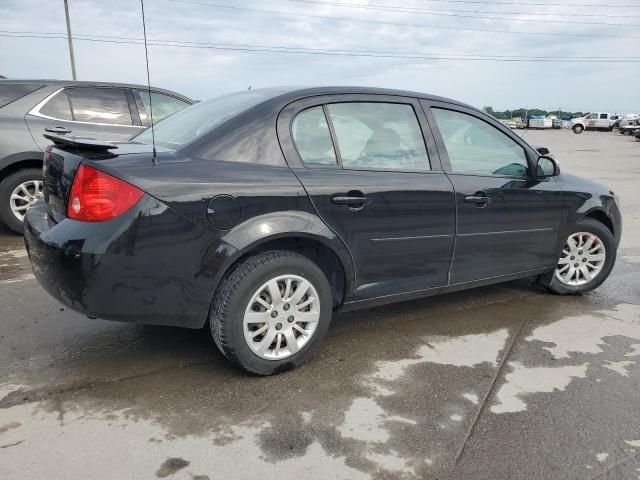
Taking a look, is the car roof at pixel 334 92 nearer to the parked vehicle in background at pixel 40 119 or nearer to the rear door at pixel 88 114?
the parked vehicle in background at pixel 40 119

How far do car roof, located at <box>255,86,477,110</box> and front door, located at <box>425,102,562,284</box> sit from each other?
0.33ft

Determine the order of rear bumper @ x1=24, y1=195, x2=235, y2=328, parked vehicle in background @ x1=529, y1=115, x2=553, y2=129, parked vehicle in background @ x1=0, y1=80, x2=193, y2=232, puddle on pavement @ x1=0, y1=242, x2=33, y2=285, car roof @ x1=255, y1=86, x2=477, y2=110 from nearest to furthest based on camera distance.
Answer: rear bumper @ x1=24, y1=195, x2=235, y2=328 < car roof @ x1=255, y1=86, x2=477, y2=110 < puddle on pavement @ x1=0, y1=242, x2=33, y2=285 < parked vehicle in background @ x1=0, y1=80, x2=193, y2=232 < parked vehicle in background @ x1=529, y1=115, x2=553, y2=129

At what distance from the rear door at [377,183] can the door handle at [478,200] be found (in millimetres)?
160

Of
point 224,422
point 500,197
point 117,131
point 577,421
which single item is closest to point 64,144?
point 224,422

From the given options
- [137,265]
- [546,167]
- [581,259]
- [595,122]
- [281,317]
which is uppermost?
[546,167]

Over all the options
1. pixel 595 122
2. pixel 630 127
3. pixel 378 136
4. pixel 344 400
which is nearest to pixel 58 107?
pixel 378 136

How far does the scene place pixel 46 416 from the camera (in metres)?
2.69

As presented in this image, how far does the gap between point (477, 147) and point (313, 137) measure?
1.33m

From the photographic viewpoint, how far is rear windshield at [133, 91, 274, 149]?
10.4 feet

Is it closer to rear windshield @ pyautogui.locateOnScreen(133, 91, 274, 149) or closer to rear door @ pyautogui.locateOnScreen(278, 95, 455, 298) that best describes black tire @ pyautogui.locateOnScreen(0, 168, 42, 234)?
rear windshield @ pyautogui.locateOnScreen(133, 91, 274, 149)

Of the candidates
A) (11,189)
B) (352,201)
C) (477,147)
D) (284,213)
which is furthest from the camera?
(11,189)

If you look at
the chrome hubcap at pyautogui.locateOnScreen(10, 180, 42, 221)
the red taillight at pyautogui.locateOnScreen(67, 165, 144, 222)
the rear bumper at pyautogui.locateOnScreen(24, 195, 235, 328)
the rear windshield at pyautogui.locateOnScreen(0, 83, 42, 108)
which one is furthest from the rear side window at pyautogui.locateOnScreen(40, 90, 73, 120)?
the red taillight at pyautogui.locateOnScreen(67, 165, 144, 222)

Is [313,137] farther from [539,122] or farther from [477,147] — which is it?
[539,122]

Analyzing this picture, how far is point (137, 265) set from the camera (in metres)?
2.68
